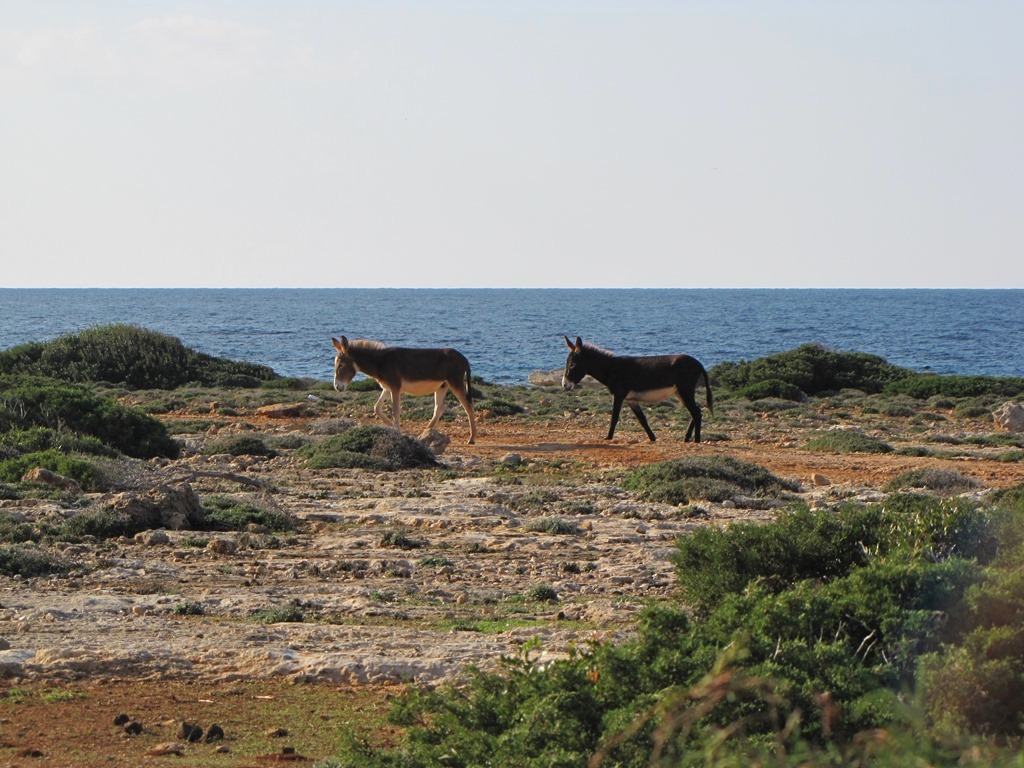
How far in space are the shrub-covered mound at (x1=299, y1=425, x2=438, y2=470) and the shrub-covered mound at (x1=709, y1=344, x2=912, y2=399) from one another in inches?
751

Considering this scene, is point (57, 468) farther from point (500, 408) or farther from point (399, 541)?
point (500, 408)

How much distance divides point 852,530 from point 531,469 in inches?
412

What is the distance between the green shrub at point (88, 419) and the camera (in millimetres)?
20406

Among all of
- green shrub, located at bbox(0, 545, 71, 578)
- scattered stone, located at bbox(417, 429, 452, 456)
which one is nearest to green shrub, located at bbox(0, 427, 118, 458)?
scattered stone, located at bbox(417, 429, 452, 456)

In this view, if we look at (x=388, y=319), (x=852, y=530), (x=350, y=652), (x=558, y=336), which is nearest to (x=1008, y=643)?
(x=852, y=530)

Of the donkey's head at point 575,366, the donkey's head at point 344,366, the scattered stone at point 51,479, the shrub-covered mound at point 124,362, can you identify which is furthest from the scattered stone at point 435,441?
the shrub-covered mound at point 124,362

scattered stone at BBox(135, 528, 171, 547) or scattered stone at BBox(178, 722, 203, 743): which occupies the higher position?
scattered stone at BBox(178, 722, 203, 743)

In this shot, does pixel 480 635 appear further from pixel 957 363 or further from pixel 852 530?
pixel 957 363

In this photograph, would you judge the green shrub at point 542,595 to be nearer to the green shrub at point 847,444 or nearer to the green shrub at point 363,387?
the green shrub at point 847,444

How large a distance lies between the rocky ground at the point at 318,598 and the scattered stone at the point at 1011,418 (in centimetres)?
1077

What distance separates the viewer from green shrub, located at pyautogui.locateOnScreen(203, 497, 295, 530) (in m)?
13.7

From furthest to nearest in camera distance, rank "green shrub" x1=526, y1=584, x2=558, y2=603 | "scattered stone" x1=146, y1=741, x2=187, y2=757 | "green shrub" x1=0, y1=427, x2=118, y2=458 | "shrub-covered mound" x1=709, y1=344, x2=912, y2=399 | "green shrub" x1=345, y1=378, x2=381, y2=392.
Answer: "shrub-covered mound" x1=709, y1=344, x2=912, y2=399, "green shrub" x1=345, y1=378, x2=381, y2=392, "green shrub" x1=0, y1=427, x2=118, y2=458, "green shrub" x1=526, y1=584, x2=558, y2=603, "scattered stone" x1=146, y1=741, x2=187, y2=757

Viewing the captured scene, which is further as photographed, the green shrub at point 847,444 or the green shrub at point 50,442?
the green shrub at point 847,444

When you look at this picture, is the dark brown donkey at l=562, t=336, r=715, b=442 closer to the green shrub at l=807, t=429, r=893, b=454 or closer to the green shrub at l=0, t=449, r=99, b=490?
the green shrub at l=807, t=429, r=893, b=454
